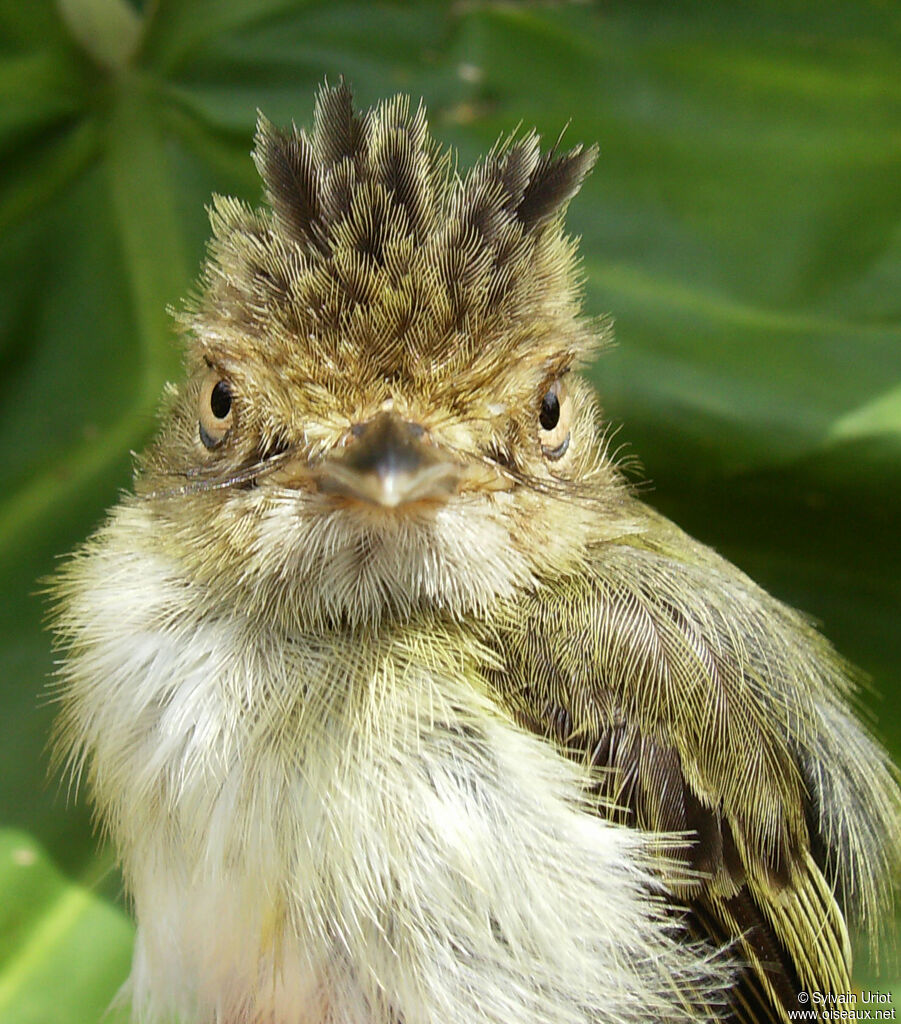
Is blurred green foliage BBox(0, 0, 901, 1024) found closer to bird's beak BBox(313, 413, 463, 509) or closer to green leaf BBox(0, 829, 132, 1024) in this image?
green leaf BBox(0, 829, 132, 1024)

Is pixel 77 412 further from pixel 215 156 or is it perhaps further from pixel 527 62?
pixel 527 62

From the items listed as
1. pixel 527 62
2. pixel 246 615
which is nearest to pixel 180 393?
pixel 246 615

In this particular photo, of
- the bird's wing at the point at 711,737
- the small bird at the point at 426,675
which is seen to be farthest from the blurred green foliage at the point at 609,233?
the small bird at the point at 426,675

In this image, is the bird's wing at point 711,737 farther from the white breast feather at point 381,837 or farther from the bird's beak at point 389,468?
the bird's beak at point 389,468

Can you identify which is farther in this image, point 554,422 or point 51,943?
point 51,943

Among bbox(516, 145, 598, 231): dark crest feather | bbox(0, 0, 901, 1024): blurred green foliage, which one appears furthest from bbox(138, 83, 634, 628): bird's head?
bbox(0, 0, 901, 1024): blurred green foliage

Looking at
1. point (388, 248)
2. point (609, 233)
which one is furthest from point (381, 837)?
point (609, 233)

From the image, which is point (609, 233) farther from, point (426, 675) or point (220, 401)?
point (426, 675)

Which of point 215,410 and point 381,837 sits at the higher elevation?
point 215,410
